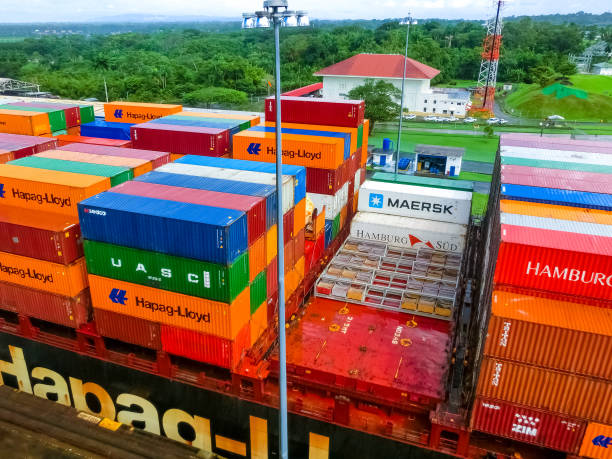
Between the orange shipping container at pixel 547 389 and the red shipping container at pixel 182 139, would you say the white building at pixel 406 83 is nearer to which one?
the red shipping container at pixel 182 139

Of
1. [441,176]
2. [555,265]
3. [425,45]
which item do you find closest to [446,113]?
[441,176]

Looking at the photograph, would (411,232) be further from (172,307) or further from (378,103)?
(378,103)

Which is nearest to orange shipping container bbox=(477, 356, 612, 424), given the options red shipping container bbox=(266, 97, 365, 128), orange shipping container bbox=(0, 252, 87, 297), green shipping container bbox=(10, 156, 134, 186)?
orange shipping container bbox=(0, 252, 87, 297)

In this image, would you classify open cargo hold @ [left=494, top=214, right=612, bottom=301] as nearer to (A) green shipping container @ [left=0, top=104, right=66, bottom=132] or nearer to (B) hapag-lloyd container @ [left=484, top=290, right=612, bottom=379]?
(B) hapag-lloyd container @ [left=484, top=290, right=612, bottom=379]

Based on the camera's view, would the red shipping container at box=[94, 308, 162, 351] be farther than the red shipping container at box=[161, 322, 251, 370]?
Yes

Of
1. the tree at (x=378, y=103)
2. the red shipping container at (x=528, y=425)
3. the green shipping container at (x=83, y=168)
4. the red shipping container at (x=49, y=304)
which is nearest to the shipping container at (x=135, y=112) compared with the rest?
Answer: the green shipping container at (x=83, y=168)

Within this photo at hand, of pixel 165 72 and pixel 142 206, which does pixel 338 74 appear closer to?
pixel 165 72

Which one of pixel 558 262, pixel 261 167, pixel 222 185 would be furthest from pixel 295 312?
pixel 558 262
